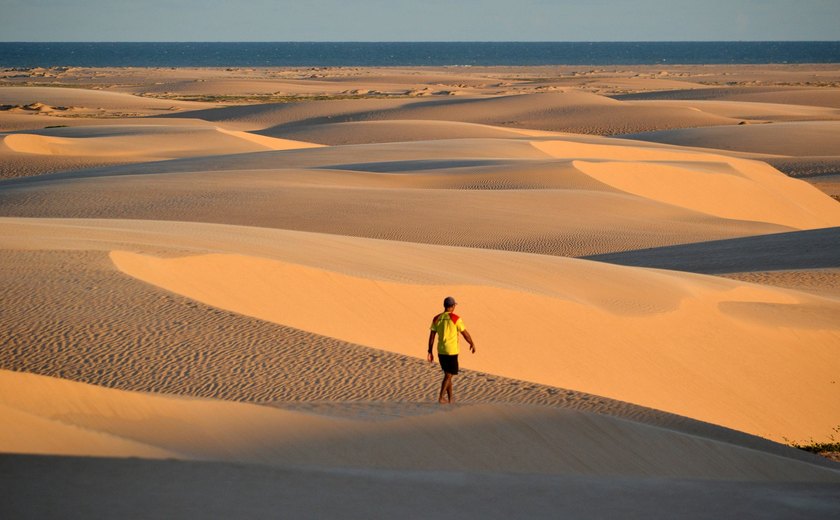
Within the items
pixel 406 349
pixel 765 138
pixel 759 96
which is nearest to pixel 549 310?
pixel 406 349

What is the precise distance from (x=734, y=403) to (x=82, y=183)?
53.0ft

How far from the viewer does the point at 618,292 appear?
1341cm

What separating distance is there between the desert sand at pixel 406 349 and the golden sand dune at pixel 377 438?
0.02 meters

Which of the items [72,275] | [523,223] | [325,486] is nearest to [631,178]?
[523,223]

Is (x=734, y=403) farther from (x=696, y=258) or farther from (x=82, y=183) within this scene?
(x=82, y=183)

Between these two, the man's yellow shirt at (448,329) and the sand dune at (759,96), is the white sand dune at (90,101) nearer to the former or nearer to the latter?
the sand dune at (759,96)

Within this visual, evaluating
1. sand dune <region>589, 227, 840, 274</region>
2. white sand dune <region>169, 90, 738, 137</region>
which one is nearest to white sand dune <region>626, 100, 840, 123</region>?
white sand dune <region>169, 90, 738, 137</region>

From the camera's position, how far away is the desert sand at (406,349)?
20.6 feet

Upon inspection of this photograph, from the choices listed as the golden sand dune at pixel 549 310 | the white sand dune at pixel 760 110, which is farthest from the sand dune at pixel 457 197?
the white sand dune at pixel 760 110

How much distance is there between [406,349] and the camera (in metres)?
10.1

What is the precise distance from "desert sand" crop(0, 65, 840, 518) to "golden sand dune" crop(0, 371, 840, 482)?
0.06ft

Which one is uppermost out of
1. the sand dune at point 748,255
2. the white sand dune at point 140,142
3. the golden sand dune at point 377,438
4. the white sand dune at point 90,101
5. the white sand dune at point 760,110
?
the golden sand dune at point 377,438

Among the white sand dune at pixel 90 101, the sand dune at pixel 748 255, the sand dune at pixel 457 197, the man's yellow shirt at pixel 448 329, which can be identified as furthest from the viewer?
the white sand dune at pixel 90 101

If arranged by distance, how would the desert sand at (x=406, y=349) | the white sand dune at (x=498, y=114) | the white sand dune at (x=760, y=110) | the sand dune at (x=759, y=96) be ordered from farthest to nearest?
the sand dune at (x=759, y=96)
the white sand dune at (x=760, y=110)
the white sand dune at (x=498, y=114)
the desert sand at (x=406, y=349)
